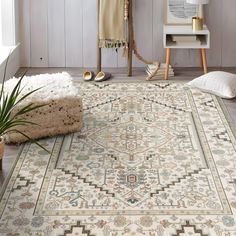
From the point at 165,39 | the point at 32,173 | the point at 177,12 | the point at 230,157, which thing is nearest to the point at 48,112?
the point at 32,173

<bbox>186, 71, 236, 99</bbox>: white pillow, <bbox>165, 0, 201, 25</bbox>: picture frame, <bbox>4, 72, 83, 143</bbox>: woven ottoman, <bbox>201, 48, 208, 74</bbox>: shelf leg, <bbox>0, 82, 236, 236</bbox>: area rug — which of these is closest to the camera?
A: <bbox>0, 82, 236, 236</bbox>: area rug

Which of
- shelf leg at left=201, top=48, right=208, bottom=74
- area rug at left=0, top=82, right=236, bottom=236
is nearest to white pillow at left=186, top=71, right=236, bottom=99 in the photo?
area rug at left=0, top=82, right=236, bottom=236

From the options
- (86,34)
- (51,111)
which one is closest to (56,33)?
(86,34)

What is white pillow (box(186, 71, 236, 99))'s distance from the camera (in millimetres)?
5027

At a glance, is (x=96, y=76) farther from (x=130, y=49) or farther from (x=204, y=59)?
(x=204, y=59)

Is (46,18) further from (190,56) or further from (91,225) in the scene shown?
(91,225)

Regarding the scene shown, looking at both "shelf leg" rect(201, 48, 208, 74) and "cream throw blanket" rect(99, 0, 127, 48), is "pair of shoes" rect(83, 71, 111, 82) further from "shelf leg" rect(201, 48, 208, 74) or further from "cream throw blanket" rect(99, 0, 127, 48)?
"shelf leg" rect(201, 48, 208, 74)

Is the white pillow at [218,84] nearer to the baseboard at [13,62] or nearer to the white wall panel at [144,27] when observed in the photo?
the white wall panel at [144,27]

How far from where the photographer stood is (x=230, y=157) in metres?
3.82

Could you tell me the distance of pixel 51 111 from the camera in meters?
4.11

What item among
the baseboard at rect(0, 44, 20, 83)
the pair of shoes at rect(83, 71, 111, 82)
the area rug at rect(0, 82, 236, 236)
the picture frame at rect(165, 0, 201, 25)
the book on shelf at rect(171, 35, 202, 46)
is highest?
the picture frame at rect(165, 0, 201, 25)

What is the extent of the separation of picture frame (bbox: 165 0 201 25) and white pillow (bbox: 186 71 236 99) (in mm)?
795

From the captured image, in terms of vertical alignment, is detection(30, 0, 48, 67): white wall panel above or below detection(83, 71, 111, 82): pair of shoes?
above

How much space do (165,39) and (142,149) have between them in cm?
184
